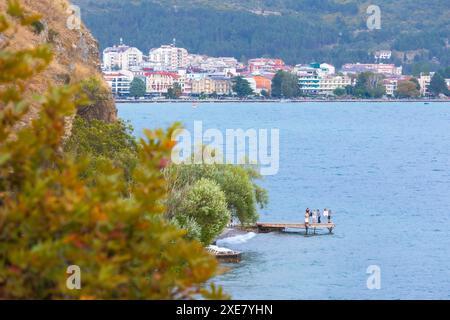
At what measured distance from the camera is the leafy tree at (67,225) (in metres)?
7.85

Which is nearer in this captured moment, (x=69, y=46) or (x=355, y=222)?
(x=69, y=46)

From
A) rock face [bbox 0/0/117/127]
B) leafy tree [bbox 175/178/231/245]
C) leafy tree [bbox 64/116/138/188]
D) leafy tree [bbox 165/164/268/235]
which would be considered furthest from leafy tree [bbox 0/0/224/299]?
leafy tree [bbox 165/164/268/235]

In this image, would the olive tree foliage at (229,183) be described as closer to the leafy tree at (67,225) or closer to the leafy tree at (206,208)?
the leafy tree at (206,208)

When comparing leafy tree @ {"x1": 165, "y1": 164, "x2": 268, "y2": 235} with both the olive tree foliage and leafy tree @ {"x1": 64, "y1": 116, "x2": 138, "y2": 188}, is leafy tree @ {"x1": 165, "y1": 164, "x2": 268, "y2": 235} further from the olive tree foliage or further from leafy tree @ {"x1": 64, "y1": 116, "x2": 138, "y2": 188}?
leafy tree @ {"x1": 64, "y1": 116, "x2": 138, "y2": 188}

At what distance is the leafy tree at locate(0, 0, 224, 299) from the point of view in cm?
785

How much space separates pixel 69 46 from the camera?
41.2 metres

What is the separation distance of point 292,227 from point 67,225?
46826mm

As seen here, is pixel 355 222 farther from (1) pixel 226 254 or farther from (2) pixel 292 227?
(1) pixel 226 254

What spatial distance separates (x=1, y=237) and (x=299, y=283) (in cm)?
3195

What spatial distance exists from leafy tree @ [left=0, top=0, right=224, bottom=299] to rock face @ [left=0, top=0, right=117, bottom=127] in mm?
26000

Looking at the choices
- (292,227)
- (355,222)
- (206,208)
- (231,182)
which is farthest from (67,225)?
(355,222)
